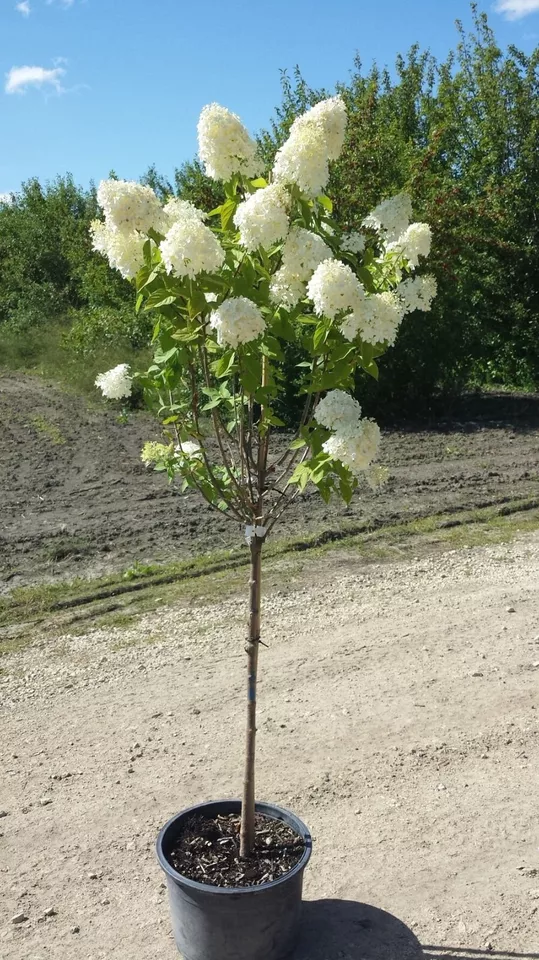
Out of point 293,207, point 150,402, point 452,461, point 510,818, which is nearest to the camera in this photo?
point 293,207

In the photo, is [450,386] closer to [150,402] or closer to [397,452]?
[397,452]

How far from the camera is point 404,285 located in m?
2.88

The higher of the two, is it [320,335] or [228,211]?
[228,211]

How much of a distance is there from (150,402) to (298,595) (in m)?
4.07

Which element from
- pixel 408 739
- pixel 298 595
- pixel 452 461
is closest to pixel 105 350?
pixel 452 461

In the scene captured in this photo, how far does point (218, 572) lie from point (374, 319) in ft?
17.2

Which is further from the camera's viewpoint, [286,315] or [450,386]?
[450,386]

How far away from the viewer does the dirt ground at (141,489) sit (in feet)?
27.2

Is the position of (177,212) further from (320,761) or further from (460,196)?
(460,196)

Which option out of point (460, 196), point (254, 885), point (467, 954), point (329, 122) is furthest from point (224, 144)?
point (460, 196)

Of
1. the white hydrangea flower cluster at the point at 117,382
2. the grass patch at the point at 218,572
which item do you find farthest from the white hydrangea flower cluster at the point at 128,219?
the grass patch at the point at 218,572

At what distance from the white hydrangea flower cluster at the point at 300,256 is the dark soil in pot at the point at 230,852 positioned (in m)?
2.06

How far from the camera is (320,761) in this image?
460 cm

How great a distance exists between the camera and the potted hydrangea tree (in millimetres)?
2488
